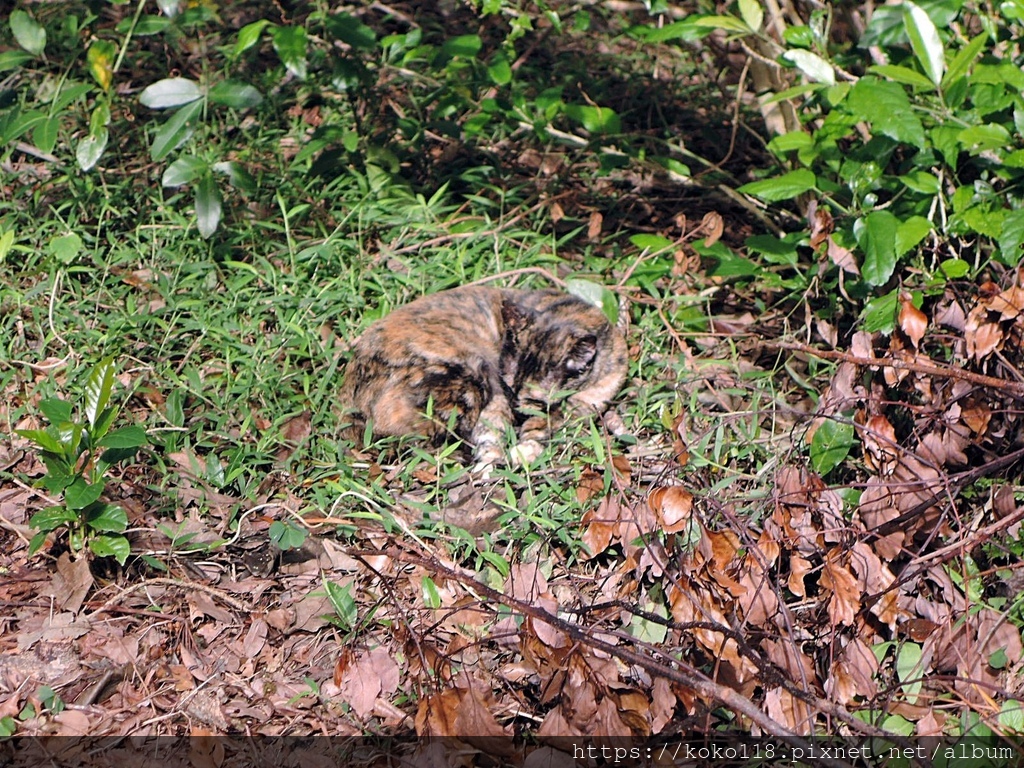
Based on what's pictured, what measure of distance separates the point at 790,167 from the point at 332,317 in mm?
2346

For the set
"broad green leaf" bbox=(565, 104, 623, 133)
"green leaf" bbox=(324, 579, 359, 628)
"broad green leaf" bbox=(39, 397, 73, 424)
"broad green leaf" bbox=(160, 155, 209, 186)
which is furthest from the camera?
"broad green leaf" bbox=(565, 104, 623, 133)

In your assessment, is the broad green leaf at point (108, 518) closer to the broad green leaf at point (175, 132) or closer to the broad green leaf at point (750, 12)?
the broad green leaf at point (175, 132)

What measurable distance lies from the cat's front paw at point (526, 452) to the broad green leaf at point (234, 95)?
205 cm

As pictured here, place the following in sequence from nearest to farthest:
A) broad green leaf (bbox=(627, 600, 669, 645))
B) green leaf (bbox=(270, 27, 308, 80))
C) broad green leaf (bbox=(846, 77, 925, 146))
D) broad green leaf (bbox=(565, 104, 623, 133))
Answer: broad green leaf (bbox=(627, 600, 669, 645))
broad green leaf (bbox=(846, 77, 925, 146))
green leaf (bbox=(270, 27, 308, 80))
broad green leaf (bbox=(565, 104, 623, 133))

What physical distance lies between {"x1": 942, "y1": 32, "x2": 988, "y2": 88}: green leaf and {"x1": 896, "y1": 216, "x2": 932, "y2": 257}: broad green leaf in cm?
55

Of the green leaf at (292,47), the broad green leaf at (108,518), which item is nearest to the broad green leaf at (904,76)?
the green leaf at (292,47)

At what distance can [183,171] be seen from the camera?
187 inches

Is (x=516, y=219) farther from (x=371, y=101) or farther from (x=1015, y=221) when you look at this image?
(x=1015, y=221)

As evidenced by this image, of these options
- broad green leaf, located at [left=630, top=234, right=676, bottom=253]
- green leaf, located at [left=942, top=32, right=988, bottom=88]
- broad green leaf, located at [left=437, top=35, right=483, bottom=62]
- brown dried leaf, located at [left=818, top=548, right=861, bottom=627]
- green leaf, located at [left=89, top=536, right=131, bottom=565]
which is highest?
green leaf, located at [left=942, top=32, right=988, bottom=88]

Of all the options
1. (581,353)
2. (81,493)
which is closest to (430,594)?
(81,493)

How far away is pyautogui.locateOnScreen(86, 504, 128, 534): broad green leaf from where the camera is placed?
3.47 metres

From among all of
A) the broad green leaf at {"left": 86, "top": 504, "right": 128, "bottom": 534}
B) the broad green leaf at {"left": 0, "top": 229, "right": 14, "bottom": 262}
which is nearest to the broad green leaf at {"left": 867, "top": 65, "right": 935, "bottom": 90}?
the broad green leaf at {"left": 86, "top": 504, "right": 128, "bottom": 534}

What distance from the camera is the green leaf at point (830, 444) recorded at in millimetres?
3586

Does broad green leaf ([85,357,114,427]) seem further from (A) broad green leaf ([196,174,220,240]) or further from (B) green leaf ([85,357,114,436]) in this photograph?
(A) broad green leaf ([196,174,220,240])
